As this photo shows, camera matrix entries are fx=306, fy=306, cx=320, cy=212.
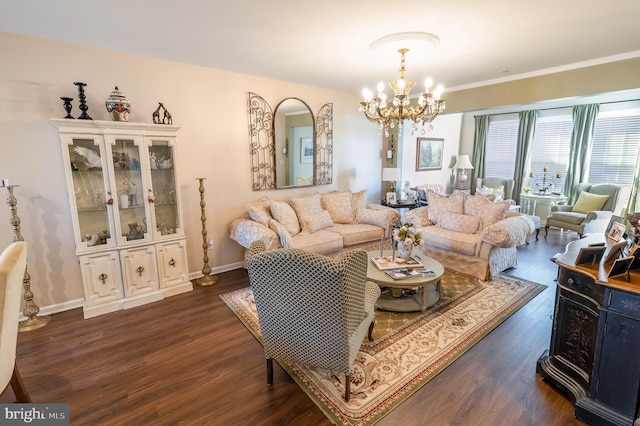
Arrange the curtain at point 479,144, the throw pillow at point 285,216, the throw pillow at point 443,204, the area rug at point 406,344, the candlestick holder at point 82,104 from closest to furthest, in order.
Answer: the area rug at point 406,344 → the candlestick holder at point 82,104 → the throw pillow at point 285,216 → the throw pillow at point 443,204 → the curtain at point 479,144

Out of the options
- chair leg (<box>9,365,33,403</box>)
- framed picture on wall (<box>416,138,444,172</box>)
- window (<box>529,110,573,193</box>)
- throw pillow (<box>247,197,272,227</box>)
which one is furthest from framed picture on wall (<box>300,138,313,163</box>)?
window (<box>529,110,573,193</box>)

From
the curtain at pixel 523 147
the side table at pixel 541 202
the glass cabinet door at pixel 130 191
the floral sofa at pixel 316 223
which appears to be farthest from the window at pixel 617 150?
the glass cabinet door at pixel 130 191

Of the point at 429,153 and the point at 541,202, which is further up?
the point at 429,153

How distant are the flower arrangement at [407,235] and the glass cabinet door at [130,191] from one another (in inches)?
107

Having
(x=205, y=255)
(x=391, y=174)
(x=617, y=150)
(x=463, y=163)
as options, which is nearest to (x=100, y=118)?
(x=205, y=255)

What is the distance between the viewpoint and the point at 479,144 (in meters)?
7.57

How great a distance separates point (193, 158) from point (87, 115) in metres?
1.13

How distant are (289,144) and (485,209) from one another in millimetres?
2950

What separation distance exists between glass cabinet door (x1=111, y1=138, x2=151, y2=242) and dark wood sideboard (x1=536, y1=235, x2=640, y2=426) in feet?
12.5

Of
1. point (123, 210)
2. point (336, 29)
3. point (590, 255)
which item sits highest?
point (336, 29)

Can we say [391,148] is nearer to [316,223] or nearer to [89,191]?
[316,223]

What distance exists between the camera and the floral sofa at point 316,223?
3.81 m

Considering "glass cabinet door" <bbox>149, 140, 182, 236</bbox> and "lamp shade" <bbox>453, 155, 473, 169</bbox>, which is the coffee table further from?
"lamp shade" <bbox>453, 155, 473, 169</bbox>

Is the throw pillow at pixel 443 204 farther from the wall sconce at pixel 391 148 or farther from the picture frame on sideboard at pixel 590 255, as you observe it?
the picture frame on sideboard at pixel 590 255
